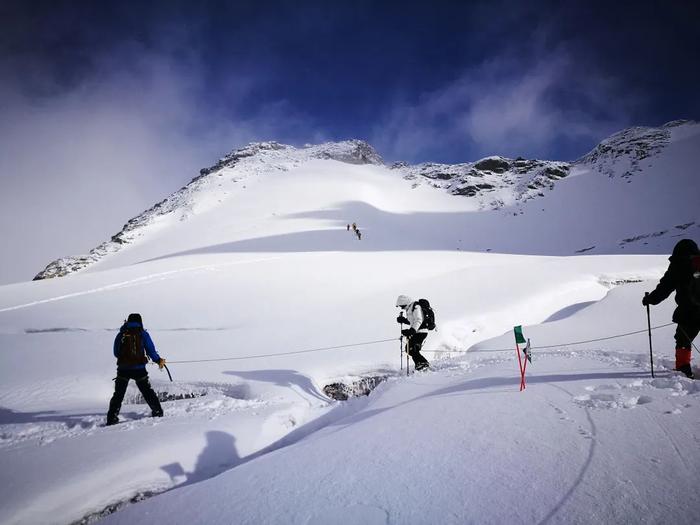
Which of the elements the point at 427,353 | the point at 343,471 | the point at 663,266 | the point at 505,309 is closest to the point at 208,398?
the point at 343,471

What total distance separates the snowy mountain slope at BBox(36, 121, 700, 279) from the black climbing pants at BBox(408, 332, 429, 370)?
26.2 metres

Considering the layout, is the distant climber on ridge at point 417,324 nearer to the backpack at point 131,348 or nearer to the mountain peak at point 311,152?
the backpack at point 131,348

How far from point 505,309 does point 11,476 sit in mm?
12497

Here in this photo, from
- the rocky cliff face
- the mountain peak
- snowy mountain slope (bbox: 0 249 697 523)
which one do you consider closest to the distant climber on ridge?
snowy mountain slope (bbox: 0 249 697 523)

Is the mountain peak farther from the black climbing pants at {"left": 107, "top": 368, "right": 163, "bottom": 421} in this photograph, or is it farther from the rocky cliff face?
the black climbing pants at {"left": 107, "top": 368, "right": 163, "bottom": 421}

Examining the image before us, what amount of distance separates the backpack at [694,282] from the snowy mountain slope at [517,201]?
96.6ft

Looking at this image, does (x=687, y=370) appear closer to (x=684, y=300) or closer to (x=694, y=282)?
(x=684, y=300)

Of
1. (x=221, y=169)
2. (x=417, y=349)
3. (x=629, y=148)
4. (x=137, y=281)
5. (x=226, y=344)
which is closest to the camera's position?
Result: (x=417, y=349)

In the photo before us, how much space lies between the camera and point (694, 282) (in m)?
4.70

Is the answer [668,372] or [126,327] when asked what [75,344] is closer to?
[126,327]

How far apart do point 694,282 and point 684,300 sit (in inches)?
10.9

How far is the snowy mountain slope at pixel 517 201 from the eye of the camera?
4455 centimetres

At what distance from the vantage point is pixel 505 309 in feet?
39.5

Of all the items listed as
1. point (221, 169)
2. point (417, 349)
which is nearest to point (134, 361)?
point (417, 349)
